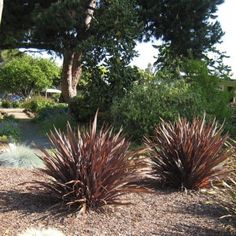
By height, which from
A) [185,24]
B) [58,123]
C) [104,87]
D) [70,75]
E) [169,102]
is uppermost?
[185,24]

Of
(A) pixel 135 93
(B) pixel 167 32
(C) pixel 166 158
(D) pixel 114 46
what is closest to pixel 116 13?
(D) pixel 114 46

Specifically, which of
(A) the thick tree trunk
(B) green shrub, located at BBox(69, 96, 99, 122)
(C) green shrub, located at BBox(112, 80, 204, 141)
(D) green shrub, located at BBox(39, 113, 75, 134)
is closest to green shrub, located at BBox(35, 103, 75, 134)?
(D) green shrub, located at BBox(39, 113, 75, 134)

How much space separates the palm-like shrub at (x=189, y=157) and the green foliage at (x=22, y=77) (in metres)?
45.0

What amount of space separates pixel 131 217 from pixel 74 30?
1704 centimetres

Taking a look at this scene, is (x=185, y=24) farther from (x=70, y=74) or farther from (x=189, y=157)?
(x=189, y=157)

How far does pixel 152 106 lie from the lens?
13852mm

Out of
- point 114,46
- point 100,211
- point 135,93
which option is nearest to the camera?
point 100,211

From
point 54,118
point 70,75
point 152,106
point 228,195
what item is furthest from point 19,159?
point 70,75

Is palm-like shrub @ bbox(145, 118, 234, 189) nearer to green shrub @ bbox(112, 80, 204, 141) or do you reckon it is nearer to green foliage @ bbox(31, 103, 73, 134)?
green shrub @ bbox(112, 80, 204, 141)

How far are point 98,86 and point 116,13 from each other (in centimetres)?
270

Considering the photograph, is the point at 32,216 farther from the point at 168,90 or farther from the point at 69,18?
the point at 69,18

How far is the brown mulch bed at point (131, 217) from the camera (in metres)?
4.89

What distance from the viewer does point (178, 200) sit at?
6.15 meters

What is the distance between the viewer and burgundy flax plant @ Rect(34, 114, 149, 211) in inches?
216
